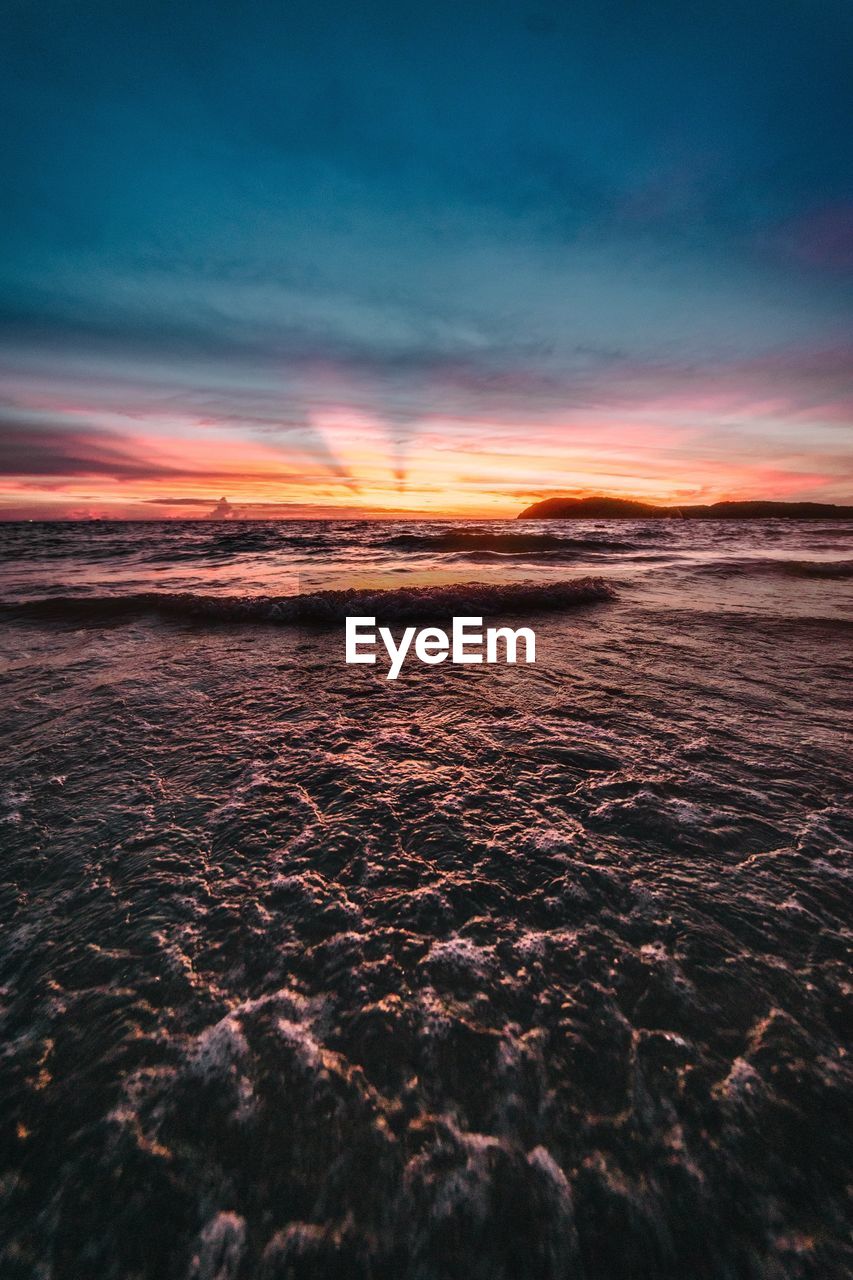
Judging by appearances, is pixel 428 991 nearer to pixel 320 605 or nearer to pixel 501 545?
pixel 320 605

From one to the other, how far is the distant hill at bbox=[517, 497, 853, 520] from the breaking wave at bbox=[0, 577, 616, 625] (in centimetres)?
6601

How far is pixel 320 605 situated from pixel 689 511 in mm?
118164

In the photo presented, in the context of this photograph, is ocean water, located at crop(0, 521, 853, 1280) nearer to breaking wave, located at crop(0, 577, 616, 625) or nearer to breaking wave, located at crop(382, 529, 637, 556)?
breaking wave, located at crop(0, 577, 616, 625)

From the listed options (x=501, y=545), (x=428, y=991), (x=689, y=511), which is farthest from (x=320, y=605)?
(x=689, y=511)

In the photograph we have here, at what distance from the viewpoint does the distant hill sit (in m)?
88.1

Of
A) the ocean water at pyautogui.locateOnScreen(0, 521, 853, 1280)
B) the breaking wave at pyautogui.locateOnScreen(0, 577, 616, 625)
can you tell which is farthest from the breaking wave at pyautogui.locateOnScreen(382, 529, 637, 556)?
the ocean water at pyautogui.locateOnScreen(0, 521, 853, 1280)

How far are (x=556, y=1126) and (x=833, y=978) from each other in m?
1.17

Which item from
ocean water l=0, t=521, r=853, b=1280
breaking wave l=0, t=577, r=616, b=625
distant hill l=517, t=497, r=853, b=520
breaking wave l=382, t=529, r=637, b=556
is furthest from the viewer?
distant hill l=517, t=497, r=853, b=520

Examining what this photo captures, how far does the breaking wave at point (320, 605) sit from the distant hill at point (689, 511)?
66015 millimetres

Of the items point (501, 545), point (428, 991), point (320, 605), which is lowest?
point (428, 991)

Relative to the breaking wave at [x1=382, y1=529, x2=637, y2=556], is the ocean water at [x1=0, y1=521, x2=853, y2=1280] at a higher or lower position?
lower

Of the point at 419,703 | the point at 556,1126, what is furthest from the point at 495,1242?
the point at 419,703

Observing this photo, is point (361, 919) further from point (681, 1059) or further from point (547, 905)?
point (681, 1059)

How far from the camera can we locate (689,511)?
107 meters
